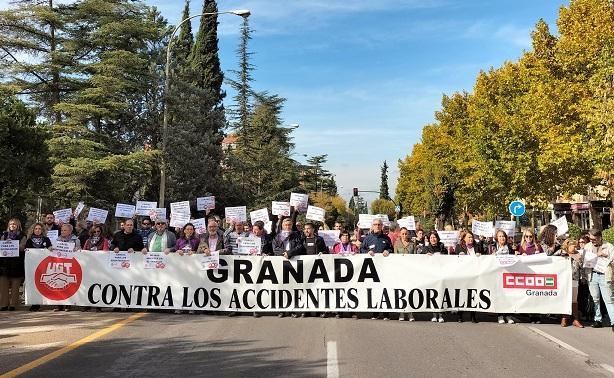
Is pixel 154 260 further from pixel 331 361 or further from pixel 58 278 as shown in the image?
pixel 331 361

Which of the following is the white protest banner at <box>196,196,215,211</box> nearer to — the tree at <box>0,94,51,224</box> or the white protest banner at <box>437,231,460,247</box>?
the tree at <box>0,94,51,224</box>

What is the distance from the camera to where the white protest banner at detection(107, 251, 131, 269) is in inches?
450

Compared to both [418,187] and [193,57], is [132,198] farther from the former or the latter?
[418,187]

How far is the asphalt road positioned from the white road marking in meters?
0.01

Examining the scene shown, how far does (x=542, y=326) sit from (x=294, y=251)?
4.55 meters

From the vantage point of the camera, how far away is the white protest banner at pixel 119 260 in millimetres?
11438

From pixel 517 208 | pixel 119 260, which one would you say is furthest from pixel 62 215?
pixel 517 208

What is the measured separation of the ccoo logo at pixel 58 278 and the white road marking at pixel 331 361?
5514mm

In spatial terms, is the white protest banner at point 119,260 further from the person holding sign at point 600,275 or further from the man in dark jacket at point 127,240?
the person holding sign at point 600,275

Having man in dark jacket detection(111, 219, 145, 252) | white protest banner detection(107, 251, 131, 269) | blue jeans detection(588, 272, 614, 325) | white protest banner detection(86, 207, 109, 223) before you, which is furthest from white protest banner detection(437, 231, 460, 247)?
white protest banner detection(86, 207, 109, 223)

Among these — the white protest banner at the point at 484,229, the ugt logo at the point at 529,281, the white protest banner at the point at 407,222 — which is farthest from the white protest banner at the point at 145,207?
the ugt logo at the point at 529,281

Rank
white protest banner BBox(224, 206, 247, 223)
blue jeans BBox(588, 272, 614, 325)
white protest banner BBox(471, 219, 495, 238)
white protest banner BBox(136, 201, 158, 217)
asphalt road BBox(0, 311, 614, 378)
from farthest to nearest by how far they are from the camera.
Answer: white protest banner BBox(136, 201, 158, 217)
white protest banner BBox(224, 206, 247, 223)
white protest banner BBox(471, 219, 495, 238)
blue jeans BBox(588, 272, 614, 325)
asphalt road BBox(0, 311, 614, 378)

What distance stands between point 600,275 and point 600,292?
1.07 feet

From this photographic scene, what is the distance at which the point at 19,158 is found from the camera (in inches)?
651
